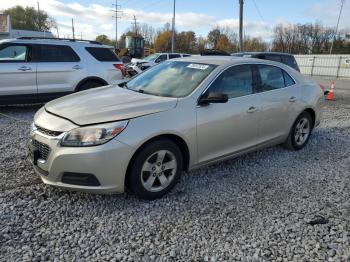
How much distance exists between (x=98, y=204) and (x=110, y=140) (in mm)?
810

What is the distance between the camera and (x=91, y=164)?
3.41 metres

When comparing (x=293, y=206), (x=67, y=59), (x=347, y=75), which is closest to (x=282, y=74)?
(x=293, y=206)

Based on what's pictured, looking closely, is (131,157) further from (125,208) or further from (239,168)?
(239,168)

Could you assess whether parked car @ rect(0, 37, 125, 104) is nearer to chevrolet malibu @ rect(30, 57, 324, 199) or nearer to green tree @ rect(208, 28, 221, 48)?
chevrolet malibu @ rect(30, 57, 324, 199)

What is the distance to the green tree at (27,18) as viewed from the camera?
8418 cm

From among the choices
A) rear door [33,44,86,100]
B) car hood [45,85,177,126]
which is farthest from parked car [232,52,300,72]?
car hood [45,85,177,126]

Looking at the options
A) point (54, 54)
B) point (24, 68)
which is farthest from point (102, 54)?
point (24, 68)

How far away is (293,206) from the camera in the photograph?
155 inches

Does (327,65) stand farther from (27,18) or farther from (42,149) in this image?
(27,18)

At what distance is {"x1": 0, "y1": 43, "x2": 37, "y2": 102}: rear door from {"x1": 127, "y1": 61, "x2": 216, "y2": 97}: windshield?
4.13 m

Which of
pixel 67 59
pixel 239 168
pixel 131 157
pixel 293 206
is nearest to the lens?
pixel 131 157

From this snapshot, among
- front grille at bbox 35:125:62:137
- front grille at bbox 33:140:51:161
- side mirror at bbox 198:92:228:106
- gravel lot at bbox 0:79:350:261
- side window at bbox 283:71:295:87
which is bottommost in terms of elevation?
gravel lot at bbox 0:79:350:261

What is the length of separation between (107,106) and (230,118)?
1614mm

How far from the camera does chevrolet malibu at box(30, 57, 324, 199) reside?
3.48m
